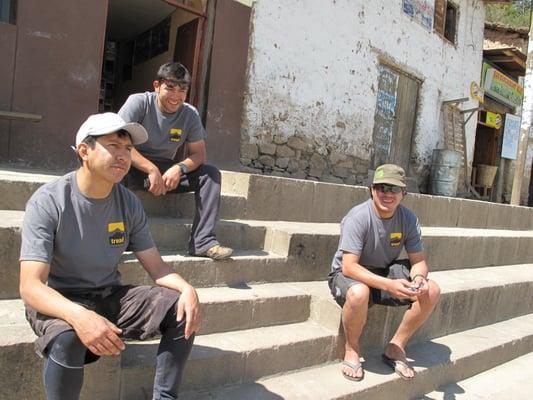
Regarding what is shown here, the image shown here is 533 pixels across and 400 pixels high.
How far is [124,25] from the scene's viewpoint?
27.9 ft

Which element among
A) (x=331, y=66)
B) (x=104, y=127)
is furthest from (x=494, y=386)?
(x=331, y=66)

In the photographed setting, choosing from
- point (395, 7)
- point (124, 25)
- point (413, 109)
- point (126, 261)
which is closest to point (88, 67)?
point (126, 261)

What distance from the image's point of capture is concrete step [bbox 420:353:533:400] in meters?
3.57

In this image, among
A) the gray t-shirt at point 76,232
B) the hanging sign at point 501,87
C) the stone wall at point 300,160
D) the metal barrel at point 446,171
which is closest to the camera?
the gray t-shirt at point 76,232

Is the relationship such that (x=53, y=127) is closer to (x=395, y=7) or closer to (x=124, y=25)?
(x=124, y=25)

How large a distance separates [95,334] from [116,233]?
22.3 inches

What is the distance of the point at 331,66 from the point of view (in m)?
7.67

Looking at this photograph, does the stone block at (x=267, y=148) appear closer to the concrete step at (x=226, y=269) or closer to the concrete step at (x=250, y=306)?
the concrete step at (x=226, y=269)

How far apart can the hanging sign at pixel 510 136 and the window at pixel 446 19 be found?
4524 mm

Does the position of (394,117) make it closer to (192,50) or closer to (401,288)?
(192,50)

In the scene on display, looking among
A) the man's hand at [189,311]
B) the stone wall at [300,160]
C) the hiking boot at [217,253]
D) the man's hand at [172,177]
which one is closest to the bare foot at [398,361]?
the hiking boot at [217,253]

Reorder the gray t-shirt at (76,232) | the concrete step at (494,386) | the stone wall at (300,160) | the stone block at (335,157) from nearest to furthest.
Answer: the gray t-shirt at (76,232), the concrete step at (494,386), the stone wall at (300,160), the stone block at (335,157)

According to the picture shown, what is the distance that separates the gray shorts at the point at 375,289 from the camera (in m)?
3.20

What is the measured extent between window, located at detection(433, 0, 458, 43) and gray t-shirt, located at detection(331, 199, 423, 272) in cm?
809
